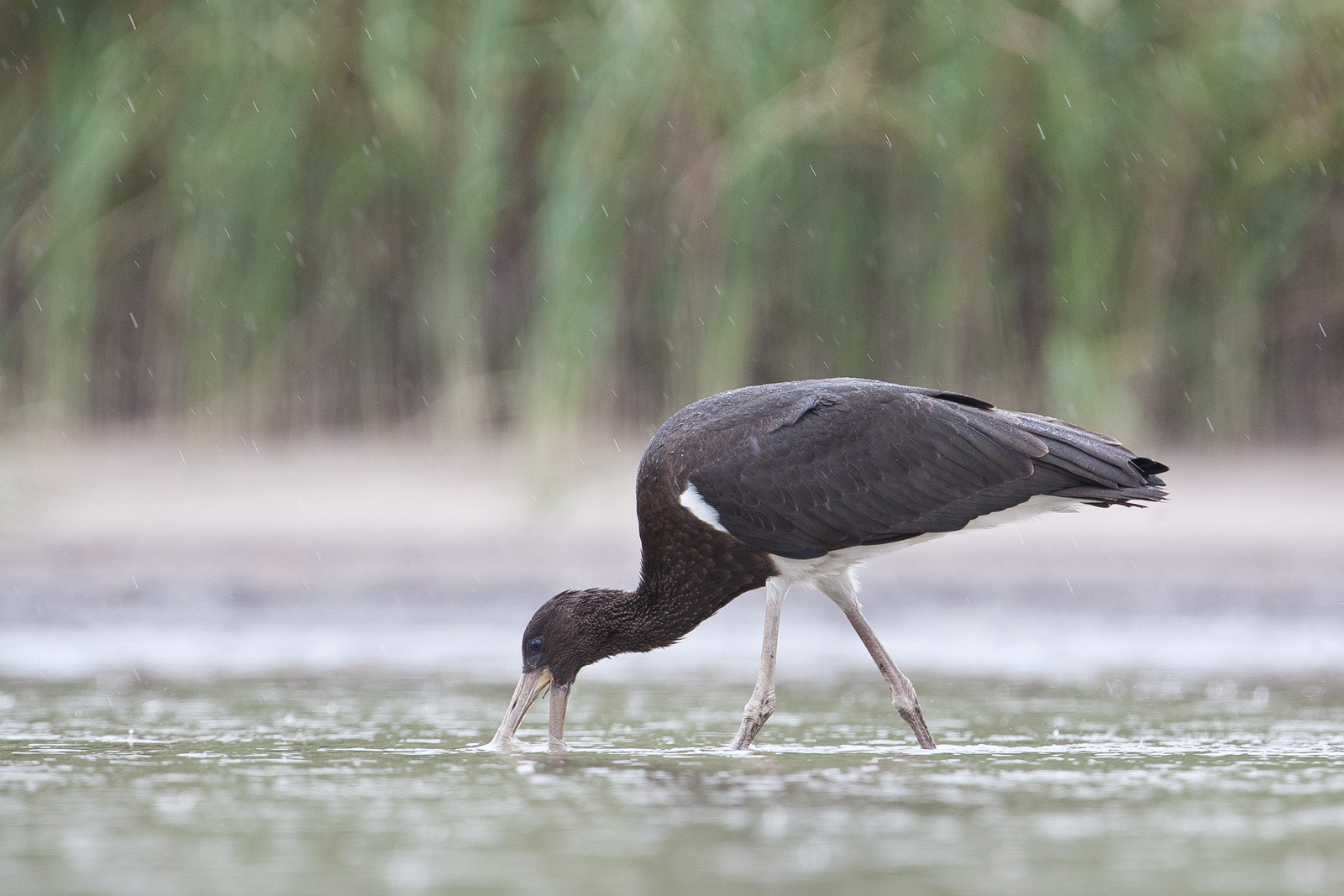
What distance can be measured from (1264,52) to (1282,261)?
1103 millimetres

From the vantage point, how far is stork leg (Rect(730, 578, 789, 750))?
5242 mm

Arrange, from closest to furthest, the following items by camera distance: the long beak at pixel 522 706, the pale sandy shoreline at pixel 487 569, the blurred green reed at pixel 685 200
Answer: the long beak at pixel 522 706 → the pale sandy shoreline at pixel 487 569 → the blurred green reed at pixel 685 200

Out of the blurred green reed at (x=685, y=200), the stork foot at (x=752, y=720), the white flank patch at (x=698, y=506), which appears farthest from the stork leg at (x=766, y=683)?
the blurred green reed at (x=685, y=200)

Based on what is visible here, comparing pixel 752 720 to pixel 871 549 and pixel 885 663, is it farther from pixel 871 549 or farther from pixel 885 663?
pixel 871 549

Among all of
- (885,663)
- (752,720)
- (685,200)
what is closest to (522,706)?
(752,720)

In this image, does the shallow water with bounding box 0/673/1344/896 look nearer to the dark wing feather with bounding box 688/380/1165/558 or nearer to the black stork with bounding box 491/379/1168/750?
the black stork with bounding box 491/379/1168/750

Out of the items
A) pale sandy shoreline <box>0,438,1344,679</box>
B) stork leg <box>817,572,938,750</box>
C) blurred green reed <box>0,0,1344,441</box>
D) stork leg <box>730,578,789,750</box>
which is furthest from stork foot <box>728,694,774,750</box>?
blurred green reed <box>0,0,1344,441</box>

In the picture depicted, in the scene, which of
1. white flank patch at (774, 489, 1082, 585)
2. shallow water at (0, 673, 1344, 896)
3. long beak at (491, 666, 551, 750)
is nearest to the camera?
shallow water at (0, 673, 1344, 896)

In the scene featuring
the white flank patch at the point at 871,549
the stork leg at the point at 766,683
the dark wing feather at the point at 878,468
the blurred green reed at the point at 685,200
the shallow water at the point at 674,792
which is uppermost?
the blurred green reed at the point at 685,200

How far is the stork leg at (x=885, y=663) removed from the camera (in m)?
5.26

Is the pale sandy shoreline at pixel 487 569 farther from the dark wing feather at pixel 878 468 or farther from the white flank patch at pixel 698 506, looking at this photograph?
the white flank patch at pixel 698 506

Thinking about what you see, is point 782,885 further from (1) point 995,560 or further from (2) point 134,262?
(2) point 134,262

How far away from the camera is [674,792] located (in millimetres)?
4352

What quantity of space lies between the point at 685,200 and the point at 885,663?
15.0 feet
